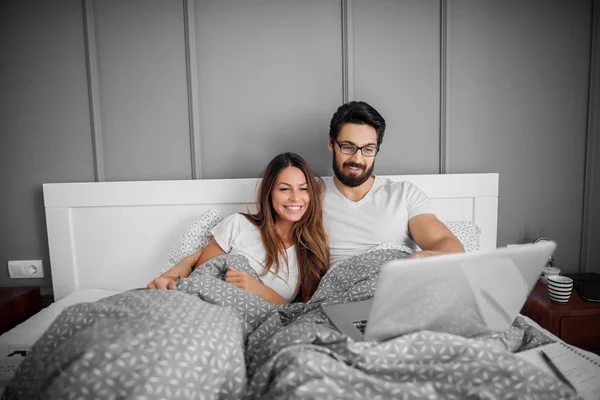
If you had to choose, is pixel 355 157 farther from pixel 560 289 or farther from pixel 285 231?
pixel 560 289

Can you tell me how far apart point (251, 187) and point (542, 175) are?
64.9 inches

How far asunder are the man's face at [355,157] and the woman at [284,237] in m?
0.15

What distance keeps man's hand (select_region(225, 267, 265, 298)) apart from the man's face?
0.65m

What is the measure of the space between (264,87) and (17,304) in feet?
5.40

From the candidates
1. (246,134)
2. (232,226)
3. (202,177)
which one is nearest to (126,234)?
(202,177)

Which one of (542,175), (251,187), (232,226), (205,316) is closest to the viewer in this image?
(205,316)

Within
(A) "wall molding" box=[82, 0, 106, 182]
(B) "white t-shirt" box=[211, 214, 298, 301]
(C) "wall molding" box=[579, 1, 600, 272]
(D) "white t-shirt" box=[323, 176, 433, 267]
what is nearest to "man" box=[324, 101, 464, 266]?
(D) "white t-shirt" box=[323, 176, 433, 267]

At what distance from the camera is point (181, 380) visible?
73cm

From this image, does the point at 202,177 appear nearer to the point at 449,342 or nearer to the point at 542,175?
the point at 449,342

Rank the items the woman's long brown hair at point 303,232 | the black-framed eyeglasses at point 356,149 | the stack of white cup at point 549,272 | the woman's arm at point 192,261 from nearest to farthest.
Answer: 1. the woman's arm at point 192,261
2. the woman's long brown hair at point 303,232
3. the black-framed eyeglasses at point 356,149
4. the stack of white cup at point 549,272

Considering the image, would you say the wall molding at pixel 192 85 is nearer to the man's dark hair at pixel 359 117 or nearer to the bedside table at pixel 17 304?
the man's dark hair at pixel 359 117

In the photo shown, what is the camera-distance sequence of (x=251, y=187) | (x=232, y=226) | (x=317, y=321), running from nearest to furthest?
(x=317, y=321) → (x=232, y=226) → (x=251, y=187)

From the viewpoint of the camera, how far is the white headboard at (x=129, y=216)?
6.10 feet

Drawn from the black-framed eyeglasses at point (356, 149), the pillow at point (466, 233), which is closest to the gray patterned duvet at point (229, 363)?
the pillow at point (466, 233)
